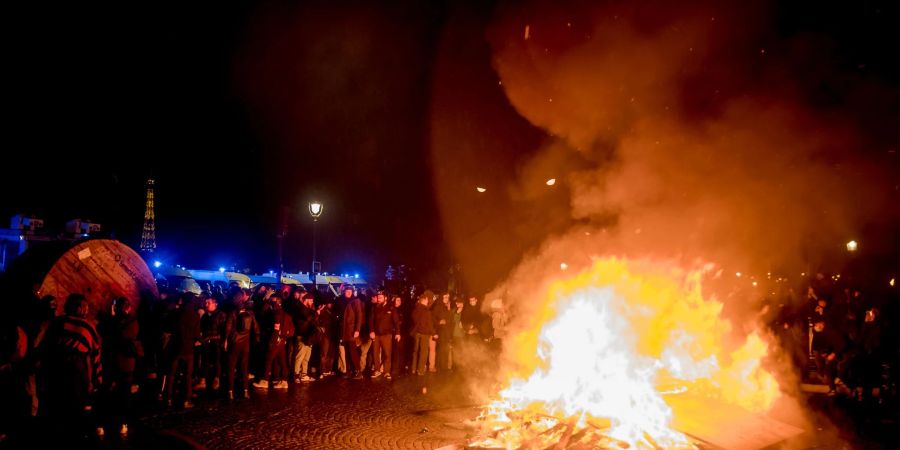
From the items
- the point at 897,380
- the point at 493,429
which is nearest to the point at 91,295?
the point at 493,429

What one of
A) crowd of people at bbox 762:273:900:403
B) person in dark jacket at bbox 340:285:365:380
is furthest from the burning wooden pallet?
person in dark jacket at bbox 340:285:365:380

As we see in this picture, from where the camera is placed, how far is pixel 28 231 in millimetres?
14938

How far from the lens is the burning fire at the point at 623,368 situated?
8000 mm

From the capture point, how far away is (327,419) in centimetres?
925

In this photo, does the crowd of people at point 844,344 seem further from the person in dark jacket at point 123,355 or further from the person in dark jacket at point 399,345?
the person in dark jacket at point 123,355

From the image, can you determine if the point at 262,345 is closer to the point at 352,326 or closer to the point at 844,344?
the point at 352,326

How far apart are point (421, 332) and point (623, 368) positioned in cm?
619

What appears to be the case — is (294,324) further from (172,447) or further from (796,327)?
(796,327)

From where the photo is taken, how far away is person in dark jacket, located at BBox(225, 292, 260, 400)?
10.6 m

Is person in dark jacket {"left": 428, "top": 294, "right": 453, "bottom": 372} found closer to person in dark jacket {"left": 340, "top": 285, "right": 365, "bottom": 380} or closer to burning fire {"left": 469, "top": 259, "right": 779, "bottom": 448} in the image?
person in dark jacket {"left": 340, "top": 285, "right": 365, "bottom": 380}

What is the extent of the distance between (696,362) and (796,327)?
176 inches

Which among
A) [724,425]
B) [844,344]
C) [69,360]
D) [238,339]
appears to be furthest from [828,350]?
[69,360]

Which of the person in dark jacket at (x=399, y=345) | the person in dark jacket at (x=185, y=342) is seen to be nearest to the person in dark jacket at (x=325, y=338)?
the person in dark jacket at (x=399, y=345)

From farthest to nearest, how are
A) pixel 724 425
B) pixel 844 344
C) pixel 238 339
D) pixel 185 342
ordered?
pixel 844 344
pixel 238 339
pixel 185 342
pixel 724 425
